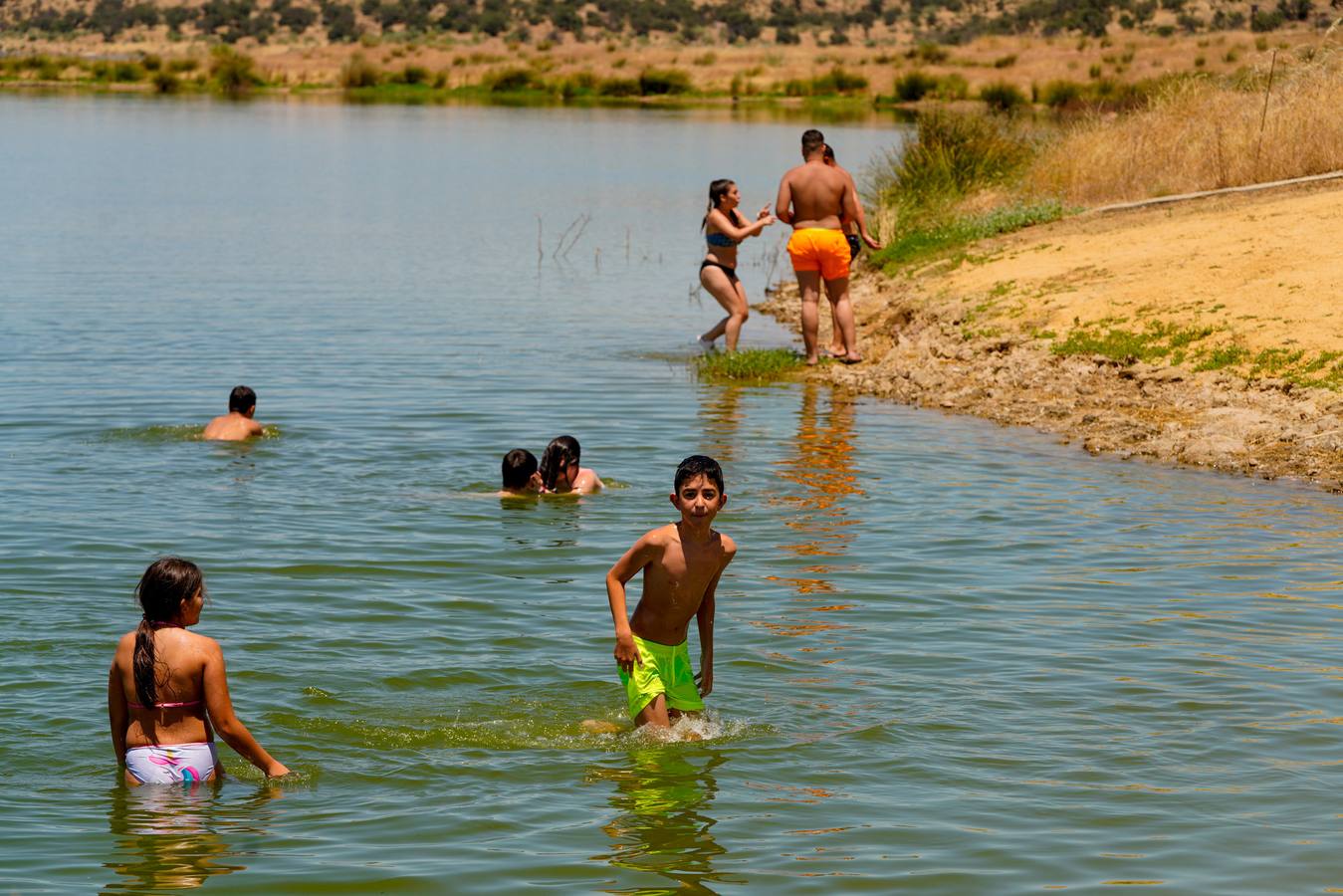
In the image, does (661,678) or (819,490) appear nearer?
(661,678)

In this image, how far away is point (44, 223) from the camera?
29312 mm

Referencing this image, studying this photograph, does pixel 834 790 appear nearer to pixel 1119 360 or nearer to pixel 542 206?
pixel 1119 360

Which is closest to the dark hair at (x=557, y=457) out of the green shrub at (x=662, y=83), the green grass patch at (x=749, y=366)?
the green grass patch at (x=749, y=366)

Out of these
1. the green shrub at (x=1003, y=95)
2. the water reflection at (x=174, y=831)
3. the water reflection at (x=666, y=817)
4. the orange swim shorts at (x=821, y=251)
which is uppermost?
the green shrub at (x=1003, y=95)

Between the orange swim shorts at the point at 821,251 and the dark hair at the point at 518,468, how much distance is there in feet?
17.2

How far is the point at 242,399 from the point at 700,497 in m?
7.32

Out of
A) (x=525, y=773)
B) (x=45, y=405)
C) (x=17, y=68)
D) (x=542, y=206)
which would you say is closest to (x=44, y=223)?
(x=542, y=206)

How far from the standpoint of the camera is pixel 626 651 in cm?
732

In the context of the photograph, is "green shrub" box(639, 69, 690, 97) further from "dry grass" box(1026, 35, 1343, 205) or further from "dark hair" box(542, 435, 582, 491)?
"dark hair" box(542, 435, 582, 491)

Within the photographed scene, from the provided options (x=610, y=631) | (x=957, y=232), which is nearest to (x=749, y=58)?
(x=957, y=232)

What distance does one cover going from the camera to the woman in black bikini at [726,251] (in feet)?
55.8

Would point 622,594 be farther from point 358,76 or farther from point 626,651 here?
point 358,76

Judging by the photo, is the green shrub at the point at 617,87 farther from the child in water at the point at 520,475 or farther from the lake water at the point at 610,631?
the child in water at the point at 520,475

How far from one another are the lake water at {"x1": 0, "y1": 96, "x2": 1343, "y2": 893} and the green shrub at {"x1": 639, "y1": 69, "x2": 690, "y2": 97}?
159 feet
